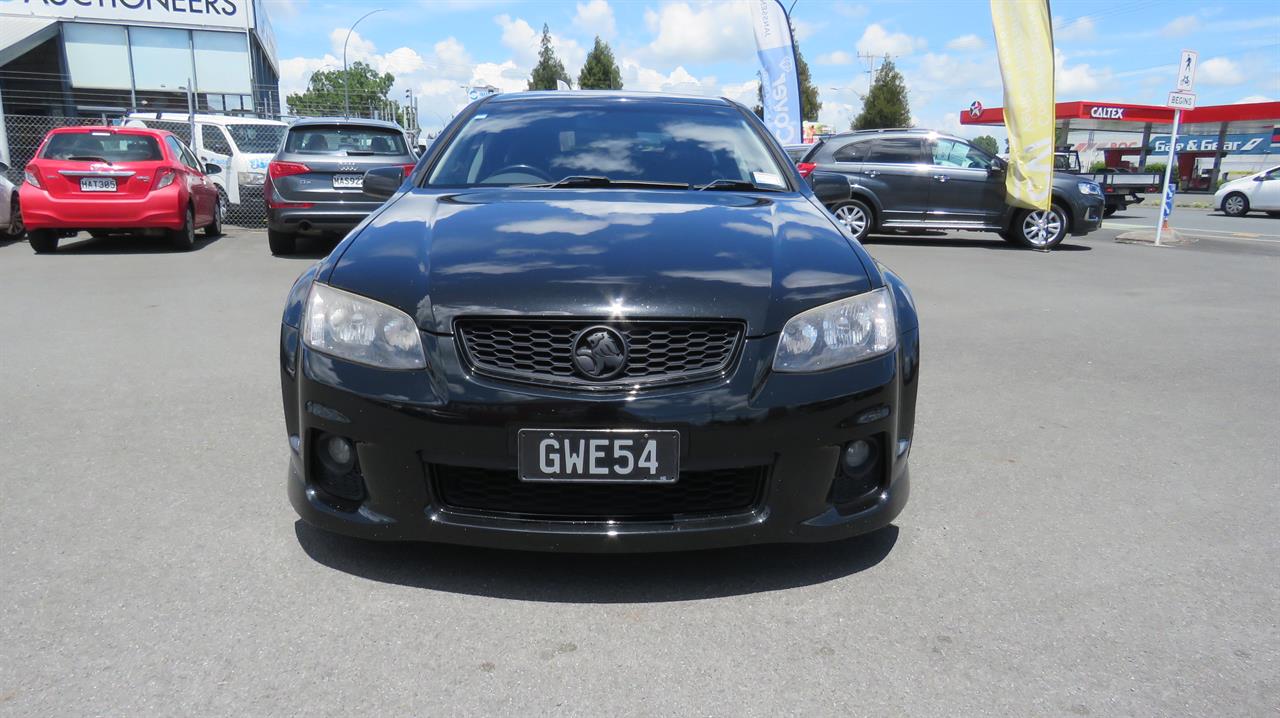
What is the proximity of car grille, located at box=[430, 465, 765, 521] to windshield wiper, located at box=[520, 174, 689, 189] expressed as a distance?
4.82ft

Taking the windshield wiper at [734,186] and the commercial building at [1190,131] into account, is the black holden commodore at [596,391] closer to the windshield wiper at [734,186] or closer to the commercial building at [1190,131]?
the windshield wiper at [734,186]

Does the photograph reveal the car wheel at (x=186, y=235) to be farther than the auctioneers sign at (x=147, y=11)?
No

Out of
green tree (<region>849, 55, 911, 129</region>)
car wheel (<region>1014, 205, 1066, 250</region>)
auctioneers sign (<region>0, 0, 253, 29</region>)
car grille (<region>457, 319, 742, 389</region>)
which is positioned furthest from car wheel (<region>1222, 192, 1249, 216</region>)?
green tree (<region>849, 55, 911, 129</region>)

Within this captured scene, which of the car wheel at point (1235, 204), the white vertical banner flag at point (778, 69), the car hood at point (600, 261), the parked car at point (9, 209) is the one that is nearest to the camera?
the car hood at point (600, 261)

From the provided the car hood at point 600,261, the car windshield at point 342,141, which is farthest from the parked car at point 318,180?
the car hood at point 600,261

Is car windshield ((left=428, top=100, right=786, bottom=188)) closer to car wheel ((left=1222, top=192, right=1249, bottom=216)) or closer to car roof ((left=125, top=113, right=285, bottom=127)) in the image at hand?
car roof ((left=125, top=113, right=285, bottom=127))

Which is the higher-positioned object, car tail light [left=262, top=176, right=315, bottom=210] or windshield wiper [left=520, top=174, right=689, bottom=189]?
windshield wiper [left=520, top=174, right=689, bottom=189]

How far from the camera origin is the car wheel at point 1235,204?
26.2m

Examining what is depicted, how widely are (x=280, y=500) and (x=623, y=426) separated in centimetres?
158

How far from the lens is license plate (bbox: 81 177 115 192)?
35.9 ft

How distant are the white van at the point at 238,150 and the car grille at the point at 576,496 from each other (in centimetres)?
1396

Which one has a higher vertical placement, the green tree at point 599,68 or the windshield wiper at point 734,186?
the green tree at point 599,68

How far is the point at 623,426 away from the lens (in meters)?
2.41

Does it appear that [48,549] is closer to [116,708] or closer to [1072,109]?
[116,708]
